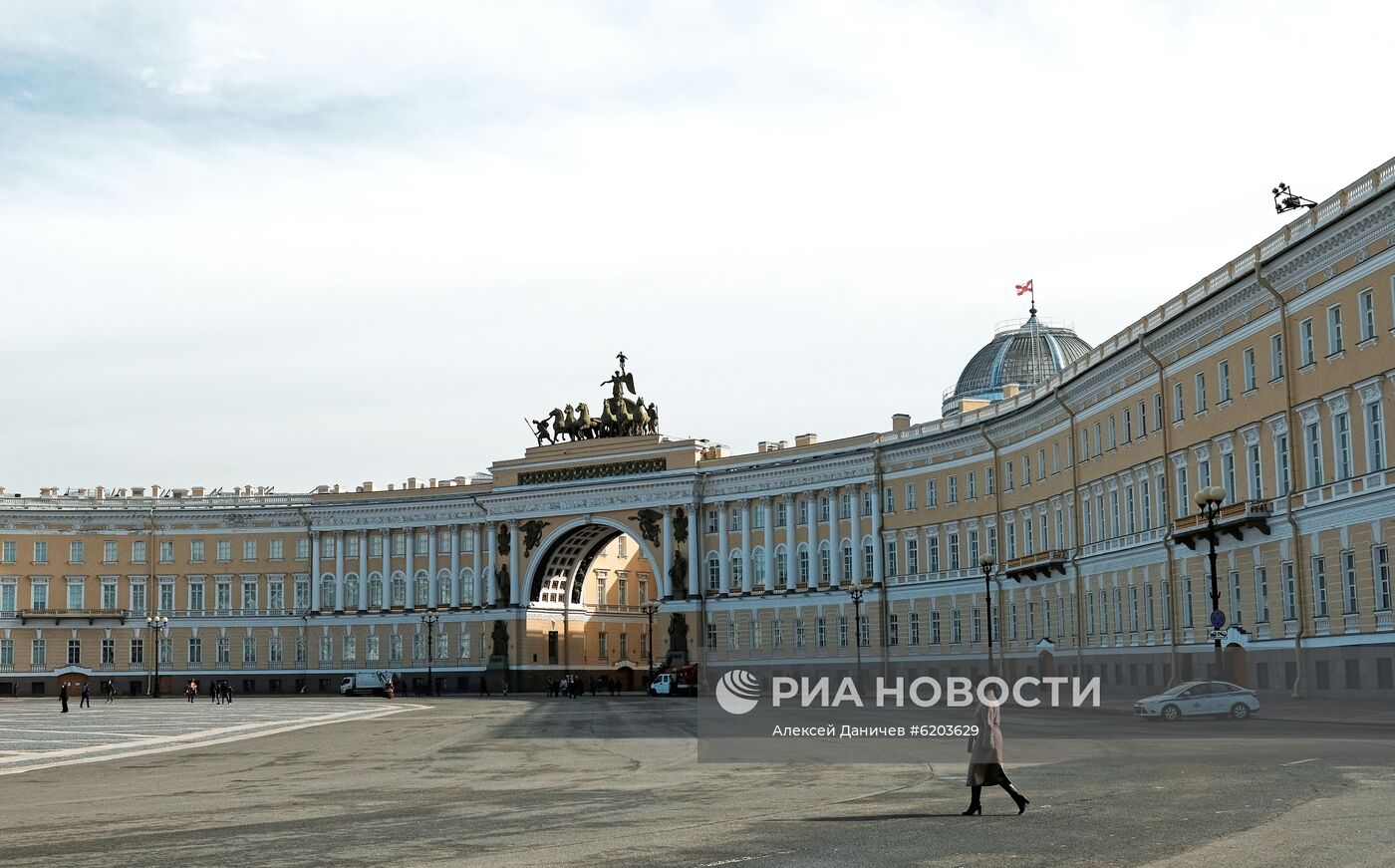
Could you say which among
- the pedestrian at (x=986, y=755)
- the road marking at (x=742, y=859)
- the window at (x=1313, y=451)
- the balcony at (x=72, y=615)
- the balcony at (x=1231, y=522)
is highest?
the window at (x=1313, y=451)

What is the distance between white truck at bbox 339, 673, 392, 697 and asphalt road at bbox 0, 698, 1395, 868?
7440cm

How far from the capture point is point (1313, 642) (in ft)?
172

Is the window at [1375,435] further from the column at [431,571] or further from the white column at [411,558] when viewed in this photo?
the white column at [411,558]

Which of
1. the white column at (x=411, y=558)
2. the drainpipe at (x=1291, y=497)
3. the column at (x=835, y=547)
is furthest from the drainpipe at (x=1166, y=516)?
the white column at (x=411, y=558)

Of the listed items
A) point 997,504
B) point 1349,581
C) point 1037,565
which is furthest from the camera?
point 997,504

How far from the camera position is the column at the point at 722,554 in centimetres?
11219

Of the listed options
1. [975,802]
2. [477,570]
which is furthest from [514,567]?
[975,802]

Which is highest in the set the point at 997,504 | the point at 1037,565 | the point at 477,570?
the point at 997,504

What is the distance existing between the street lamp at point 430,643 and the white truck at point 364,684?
369 centimetres

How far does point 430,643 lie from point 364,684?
25.6 feet

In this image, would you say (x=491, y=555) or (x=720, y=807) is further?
(x=491, y=555)

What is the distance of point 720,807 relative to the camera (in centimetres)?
2266

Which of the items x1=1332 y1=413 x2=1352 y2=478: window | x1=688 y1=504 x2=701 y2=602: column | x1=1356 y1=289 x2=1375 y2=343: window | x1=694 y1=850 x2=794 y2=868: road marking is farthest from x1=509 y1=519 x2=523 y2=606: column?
x1=694 y1=850 x2=794 y2=868: road marking

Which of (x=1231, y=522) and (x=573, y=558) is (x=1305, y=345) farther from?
(x=573, y=558)
